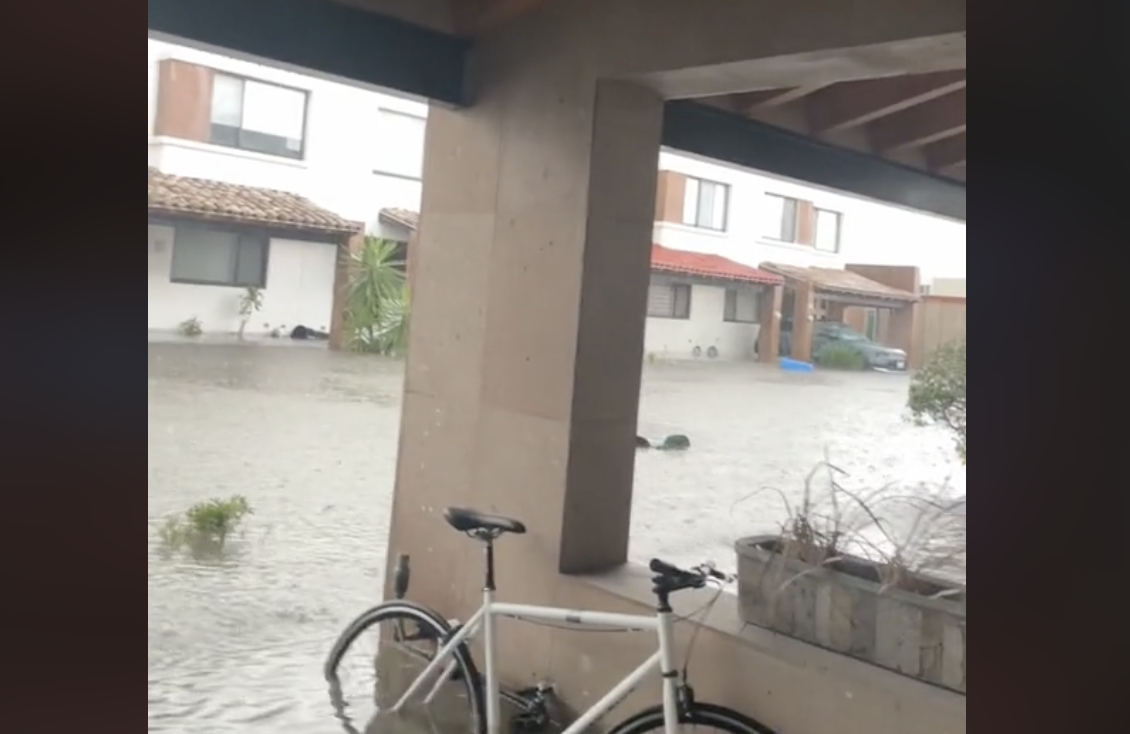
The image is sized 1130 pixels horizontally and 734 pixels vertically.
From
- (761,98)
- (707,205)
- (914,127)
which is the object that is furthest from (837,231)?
(761,98)

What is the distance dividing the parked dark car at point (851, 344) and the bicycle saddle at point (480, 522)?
8.56ft

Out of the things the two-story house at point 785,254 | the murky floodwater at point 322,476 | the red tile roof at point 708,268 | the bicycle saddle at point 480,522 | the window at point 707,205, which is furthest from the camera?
the red tile roof at point 708,268

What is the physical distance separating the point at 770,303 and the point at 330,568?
266cm

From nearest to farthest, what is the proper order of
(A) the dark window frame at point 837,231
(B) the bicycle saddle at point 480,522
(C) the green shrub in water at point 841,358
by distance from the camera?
(B) the bicycle saddle at point 480,522, (A) the dark window frame at point 837,231, (C) the green shrub in water at point 841,358

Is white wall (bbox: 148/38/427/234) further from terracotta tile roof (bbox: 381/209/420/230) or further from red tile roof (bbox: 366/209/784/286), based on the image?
red tile roof (bbox: 366/209/784/286)

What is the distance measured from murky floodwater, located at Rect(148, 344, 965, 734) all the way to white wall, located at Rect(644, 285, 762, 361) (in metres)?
0.09

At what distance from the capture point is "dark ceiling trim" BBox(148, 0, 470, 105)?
7.79 feet

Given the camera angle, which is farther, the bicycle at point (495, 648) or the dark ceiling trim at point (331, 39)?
the dark ceiling trim at point (331, 39)

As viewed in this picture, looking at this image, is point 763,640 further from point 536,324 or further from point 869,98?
point 869,98

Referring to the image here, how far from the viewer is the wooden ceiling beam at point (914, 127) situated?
350 cm

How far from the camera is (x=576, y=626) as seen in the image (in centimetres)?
247

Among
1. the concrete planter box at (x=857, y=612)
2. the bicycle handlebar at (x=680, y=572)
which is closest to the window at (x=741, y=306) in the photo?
the concrete planter box at (x=857, y=612)

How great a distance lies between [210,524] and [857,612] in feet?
8.31

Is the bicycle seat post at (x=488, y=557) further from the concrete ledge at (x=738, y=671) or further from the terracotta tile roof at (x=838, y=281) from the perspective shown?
the terracotta tile roof at (x=838, y=281)
